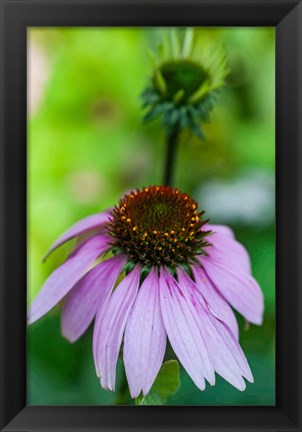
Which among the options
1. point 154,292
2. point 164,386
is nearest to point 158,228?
point 154,292

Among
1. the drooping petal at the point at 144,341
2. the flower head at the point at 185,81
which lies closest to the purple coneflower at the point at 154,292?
the drooping petal at the point at 144,341

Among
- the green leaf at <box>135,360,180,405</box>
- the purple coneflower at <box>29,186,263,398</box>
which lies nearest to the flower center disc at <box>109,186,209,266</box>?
the purple coneflower at <box>29,186,263,398</box>

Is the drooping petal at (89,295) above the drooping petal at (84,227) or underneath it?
underneath

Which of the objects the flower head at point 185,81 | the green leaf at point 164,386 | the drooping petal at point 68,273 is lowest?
the green leaf at point 164,386

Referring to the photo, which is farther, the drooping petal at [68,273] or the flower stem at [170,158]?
the flower stem at [170,158]

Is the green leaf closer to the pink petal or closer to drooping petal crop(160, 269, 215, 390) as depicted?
drooping petal crop(160, 269, 215, 390)

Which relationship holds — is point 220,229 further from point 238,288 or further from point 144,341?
point 144,341

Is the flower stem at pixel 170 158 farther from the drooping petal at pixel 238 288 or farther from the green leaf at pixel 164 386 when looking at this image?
the green leaf at pixel 164 386

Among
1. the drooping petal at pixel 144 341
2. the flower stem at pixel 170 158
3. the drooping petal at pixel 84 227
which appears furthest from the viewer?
the flower stem at pixel 170 158

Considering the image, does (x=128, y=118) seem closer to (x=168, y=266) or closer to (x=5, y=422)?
(x=168, y=266)
